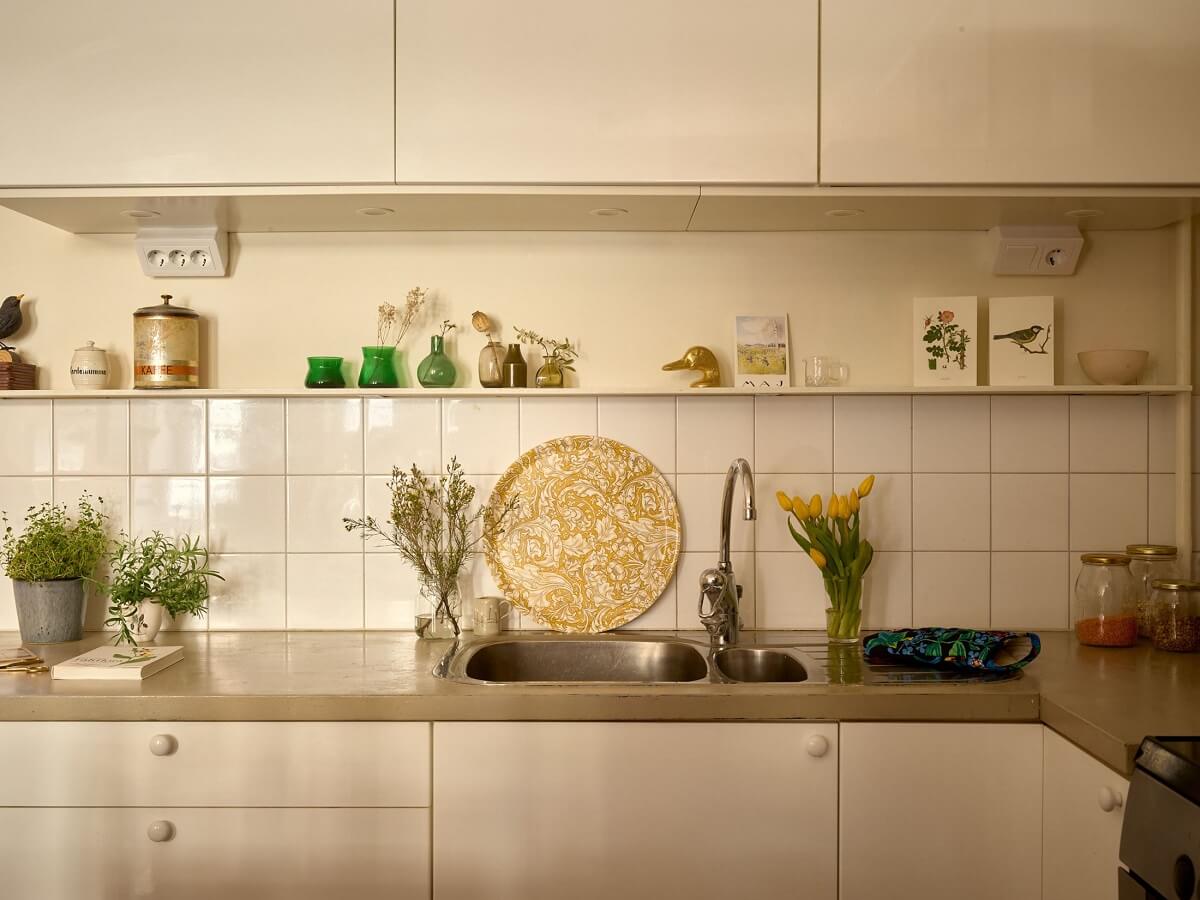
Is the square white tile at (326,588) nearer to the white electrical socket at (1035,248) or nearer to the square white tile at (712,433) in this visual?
the square white tile at (712,433)

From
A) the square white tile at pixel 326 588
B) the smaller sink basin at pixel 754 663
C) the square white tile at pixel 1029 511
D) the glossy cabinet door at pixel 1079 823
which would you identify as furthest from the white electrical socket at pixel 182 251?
the glossy cabinet door at pixel 1079 823

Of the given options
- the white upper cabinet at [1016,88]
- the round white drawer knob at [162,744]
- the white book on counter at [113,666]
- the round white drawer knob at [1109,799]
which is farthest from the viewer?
the white upper cabinet at [1016,88]

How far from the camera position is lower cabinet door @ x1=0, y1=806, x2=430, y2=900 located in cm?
163

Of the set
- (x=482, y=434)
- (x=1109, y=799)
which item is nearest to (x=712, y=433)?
(x=482, y=434)

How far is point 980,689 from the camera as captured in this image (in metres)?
1.65

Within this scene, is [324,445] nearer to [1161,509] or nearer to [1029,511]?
[1029,511]

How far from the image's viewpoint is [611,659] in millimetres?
2096

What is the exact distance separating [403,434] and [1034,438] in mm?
1481

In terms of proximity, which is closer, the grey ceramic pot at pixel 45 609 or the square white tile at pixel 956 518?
the grey ceramic pot at pixel 45 609

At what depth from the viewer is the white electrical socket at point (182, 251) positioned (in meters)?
2.18

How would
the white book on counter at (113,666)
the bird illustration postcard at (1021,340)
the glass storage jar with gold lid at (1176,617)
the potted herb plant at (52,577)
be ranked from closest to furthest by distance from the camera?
the white book on counter at (113,666), the glass storage jar with gold lid at (1176,617), the potted herb plant at (52,577), the bird illustration postcard at (1021,340)

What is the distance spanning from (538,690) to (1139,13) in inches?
68.5

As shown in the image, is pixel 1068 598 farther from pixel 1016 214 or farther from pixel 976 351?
pixel 1016 214

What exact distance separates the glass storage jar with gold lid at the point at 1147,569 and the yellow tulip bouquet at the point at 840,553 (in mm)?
578
